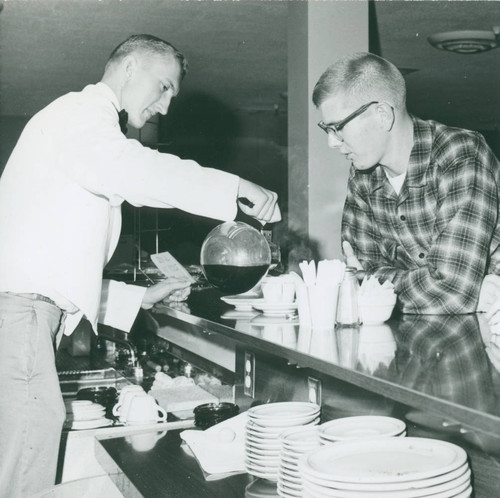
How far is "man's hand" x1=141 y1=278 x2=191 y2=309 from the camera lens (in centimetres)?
251

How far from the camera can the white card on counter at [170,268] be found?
Answer: 8.55ft

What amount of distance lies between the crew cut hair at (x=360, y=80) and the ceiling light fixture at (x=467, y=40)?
10.8 feet

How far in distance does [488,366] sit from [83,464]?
1.42m

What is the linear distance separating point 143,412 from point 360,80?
1.17m

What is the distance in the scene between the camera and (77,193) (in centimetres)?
196

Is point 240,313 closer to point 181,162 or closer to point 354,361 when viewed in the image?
point 181,162

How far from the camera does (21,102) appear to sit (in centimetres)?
772

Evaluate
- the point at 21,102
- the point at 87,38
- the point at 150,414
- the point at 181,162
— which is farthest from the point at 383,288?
the point at 21,102

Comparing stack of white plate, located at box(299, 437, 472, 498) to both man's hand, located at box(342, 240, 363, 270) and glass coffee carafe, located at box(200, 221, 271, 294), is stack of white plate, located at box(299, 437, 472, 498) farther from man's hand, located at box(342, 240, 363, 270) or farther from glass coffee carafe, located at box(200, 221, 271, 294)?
man's hand, located at box(342, 240, 363, 270)

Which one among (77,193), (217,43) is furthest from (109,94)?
(217,43)

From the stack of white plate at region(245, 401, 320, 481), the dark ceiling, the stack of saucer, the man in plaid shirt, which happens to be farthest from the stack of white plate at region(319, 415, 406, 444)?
the dark ceiling

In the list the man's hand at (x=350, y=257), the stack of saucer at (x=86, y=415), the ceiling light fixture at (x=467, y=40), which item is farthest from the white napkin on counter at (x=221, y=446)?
the ceiling light fixture at (x=467, y=40)

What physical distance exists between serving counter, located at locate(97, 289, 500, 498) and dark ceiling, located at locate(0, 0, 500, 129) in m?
3.06

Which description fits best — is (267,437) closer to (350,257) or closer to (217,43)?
(350,257)
